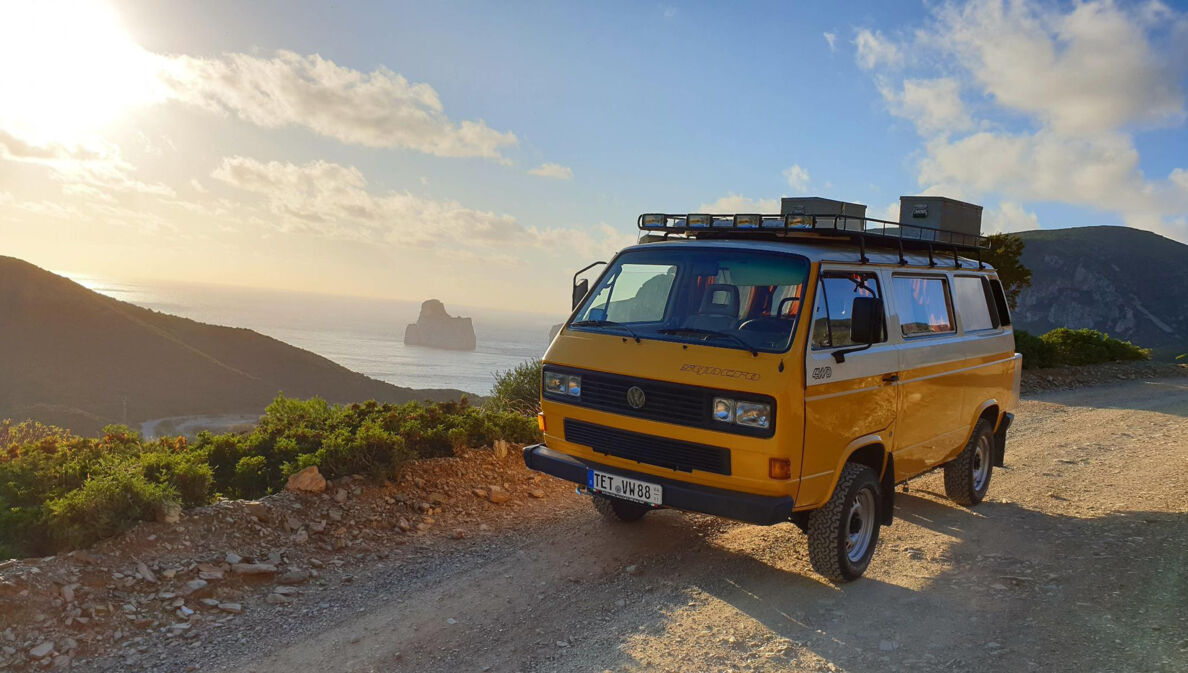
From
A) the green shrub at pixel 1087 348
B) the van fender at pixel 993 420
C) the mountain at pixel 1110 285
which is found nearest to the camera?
the van fender at pixel 993 420

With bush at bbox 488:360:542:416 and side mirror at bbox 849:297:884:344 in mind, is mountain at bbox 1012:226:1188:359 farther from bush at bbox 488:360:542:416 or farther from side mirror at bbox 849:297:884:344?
side mirror at bbox 849:297:884:344

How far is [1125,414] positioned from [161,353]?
8018 cm

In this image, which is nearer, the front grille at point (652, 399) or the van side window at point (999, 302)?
the front grille at point (652, 399)

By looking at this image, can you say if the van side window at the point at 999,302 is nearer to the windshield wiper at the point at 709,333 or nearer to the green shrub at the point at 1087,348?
the windshield wiper at the point at 709,333

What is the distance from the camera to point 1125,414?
14.3 m

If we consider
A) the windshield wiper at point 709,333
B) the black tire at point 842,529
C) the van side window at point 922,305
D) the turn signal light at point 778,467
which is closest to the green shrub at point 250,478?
the windshield wiper at point 709,333

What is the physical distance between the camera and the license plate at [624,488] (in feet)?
17.5

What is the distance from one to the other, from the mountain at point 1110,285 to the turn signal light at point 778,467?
10296cm

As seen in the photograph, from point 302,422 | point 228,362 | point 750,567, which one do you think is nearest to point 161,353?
point 228,362

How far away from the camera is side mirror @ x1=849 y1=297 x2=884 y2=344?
545cm

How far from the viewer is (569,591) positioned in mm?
5598

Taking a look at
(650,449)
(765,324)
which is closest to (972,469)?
(765,324)

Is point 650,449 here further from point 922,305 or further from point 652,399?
point 922,305

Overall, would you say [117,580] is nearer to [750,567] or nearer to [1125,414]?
[750,567]
